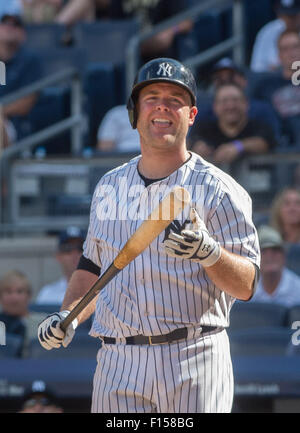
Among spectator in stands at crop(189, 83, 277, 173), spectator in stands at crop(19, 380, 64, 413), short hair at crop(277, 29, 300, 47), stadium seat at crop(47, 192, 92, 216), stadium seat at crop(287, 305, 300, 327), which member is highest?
short hair at crop(277, 29, 300, 47)

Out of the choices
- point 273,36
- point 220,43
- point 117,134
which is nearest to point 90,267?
point 117,134

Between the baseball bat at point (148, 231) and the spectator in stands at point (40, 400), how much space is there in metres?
1.74

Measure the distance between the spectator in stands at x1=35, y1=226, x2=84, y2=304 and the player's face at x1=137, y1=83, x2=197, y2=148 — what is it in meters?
2.67

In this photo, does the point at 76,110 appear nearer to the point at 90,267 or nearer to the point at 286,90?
the point at 286,90

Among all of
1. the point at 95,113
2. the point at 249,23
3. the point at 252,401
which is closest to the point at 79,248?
the point at 252,401

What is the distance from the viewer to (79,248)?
208 inches

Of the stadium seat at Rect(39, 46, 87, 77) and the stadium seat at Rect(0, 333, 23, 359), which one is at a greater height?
the stadium seat at Rect(39, 46, 87, 77)

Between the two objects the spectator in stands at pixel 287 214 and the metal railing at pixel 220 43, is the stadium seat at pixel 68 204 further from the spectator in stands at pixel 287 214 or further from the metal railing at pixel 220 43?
the metal railing at pixel 220 43

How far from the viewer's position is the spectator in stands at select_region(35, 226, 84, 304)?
5289mm

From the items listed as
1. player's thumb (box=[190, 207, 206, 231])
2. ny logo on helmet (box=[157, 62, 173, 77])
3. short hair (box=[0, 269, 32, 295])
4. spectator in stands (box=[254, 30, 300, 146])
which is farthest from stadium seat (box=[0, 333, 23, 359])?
spectator in stands (box=[254, 30, 300, 146])
